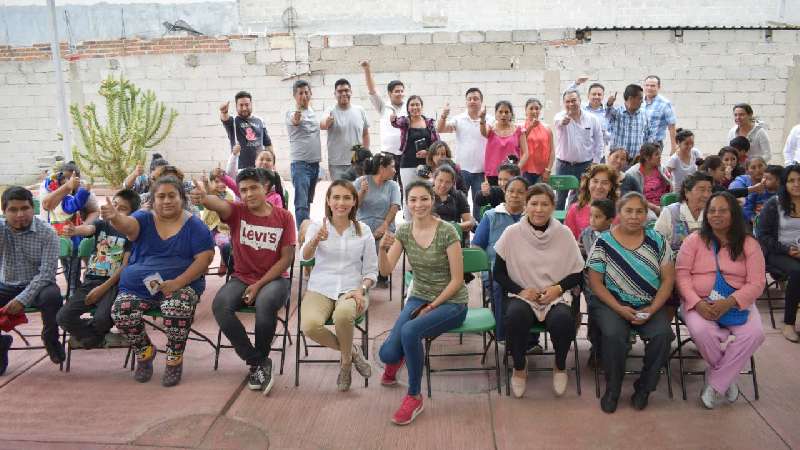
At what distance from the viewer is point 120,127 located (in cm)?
1066

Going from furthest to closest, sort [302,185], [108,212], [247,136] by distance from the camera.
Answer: [247,136], [302,185], [108,212]

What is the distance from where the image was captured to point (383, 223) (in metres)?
5.50

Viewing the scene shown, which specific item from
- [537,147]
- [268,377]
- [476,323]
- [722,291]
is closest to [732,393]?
[722,291]

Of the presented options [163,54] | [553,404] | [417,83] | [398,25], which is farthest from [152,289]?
[398,25]

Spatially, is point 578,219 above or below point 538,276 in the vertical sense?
above

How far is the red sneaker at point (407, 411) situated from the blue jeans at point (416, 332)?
0.17 ft

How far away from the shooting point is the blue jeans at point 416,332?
3736 mm

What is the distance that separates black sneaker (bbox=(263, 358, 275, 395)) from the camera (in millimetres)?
4008

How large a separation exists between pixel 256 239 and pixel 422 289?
3.94 feet

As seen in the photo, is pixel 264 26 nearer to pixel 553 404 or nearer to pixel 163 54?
pixel 163 54

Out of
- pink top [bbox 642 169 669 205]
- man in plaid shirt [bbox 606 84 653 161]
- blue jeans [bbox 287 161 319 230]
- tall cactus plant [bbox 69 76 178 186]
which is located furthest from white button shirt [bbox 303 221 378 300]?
A: tall cactus plant [bbox 69 76 178 186]

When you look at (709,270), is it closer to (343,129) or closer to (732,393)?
(732,393)

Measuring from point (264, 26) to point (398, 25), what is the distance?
2.74 m

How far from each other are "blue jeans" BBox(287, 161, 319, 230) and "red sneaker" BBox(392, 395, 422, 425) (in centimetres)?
337
